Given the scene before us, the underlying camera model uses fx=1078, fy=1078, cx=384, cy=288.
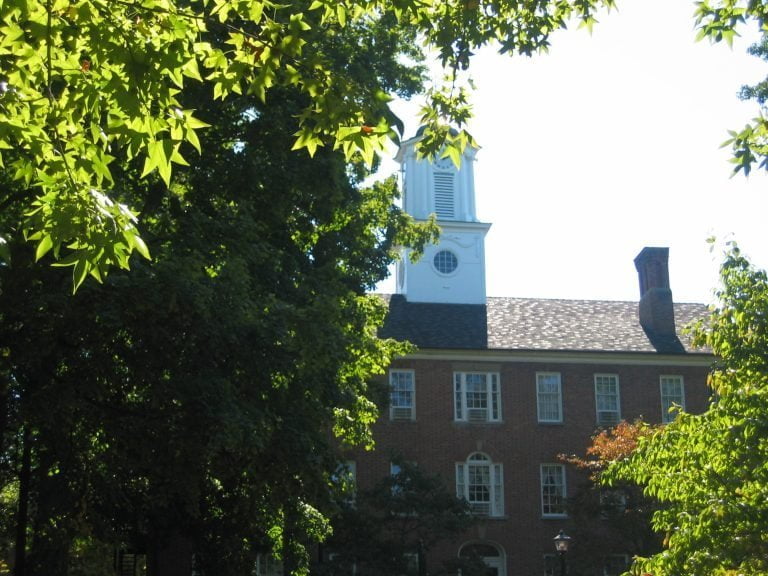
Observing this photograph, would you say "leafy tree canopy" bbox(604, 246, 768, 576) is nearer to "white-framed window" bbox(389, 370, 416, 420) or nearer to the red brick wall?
the red brick wall

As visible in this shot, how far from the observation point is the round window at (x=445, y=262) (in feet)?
146

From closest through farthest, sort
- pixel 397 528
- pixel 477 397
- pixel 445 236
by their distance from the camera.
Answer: pixel 397 528, pixel 477 397, pixel 445 236

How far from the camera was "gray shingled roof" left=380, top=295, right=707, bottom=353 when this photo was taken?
4094 centimetres

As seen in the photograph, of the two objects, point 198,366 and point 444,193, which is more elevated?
point 444,193

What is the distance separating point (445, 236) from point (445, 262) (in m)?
1.40

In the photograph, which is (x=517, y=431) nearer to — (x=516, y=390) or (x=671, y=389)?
(x=516, y=390)

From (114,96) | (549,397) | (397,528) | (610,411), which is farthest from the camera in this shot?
(610,411)

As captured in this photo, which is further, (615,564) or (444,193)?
(444,193)

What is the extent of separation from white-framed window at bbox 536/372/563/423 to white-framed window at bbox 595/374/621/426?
1.46 metres

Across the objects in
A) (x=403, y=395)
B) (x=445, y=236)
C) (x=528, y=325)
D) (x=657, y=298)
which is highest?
(x=445, y=236)

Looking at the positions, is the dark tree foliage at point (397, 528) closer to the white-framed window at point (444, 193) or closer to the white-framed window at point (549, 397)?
the white-framed window at point (549, 397)

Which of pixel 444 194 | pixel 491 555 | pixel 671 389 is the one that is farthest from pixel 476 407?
pixel 444 194

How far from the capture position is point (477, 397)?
40.4 metres

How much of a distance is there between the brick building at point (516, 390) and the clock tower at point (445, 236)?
0.32 ft
